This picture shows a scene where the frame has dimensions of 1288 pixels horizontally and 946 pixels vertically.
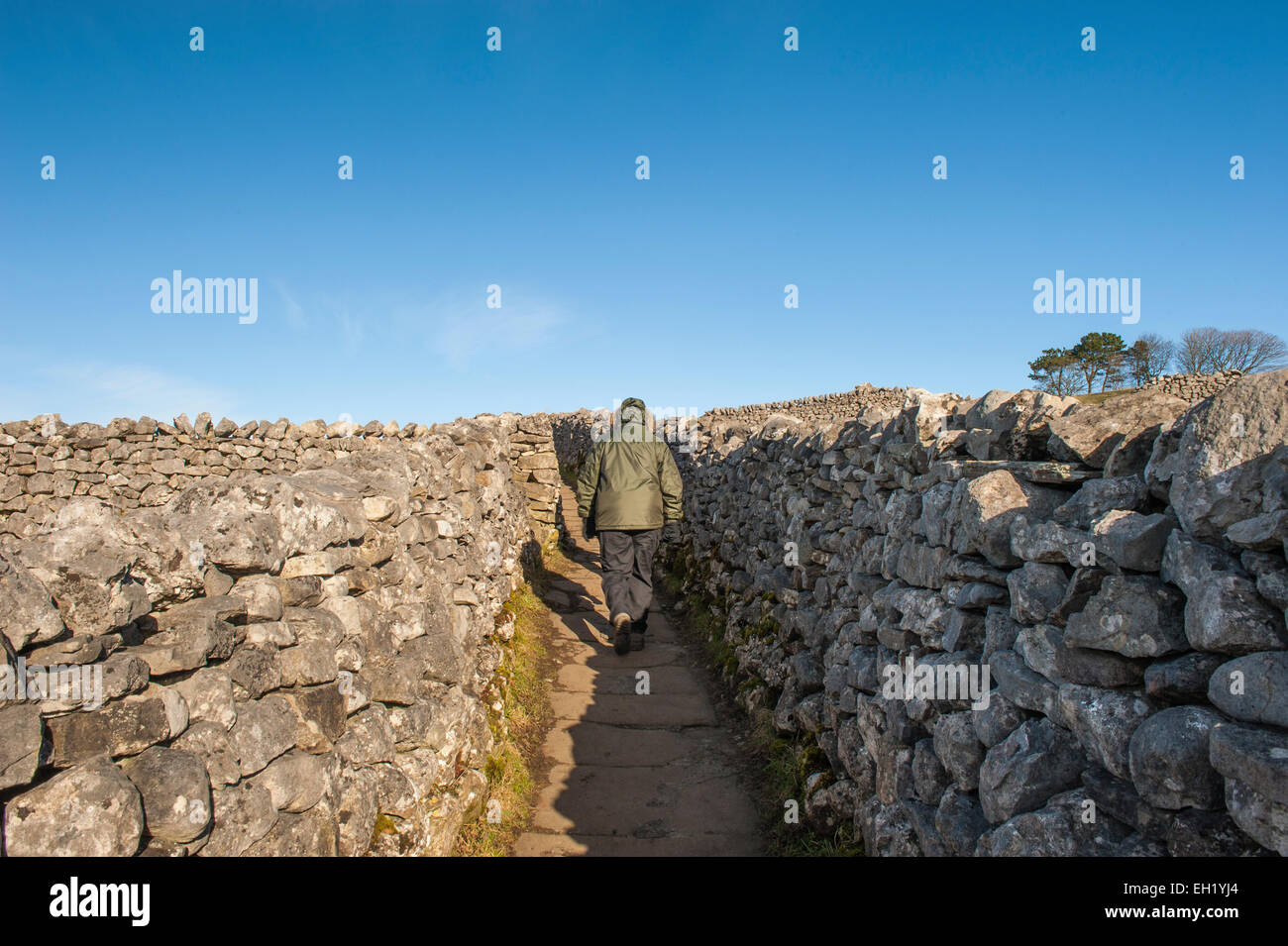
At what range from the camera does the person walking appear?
873 centimetres

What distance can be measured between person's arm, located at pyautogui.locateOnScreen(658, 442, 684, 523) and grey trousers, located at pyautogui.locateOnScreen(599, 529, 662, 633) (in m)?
0.44

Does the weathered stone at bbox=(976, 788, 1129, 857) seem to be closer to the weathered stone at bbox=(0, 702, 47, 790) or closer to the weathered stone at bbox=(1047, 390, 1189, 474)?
the weathered stone at bbox=(1047, 390, 1189, 474)

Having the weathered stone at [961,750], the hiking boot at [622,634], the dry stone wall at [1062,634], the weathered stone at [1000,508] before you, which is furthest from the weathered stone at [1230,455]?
the hiking boot at [622,634]

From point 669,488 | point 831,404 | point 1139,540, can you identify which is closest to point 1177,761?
point 1139,540

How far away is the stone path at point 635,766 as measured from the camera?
490 centimetres

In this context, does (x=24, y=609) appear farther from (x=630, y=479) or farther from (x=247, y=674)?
(x=630, y=479)

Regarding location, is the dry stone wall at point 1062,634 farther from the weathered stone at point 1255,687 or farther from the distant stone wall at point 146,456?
the distant stone wall at point 146,456

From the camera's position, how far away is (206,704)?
8.65ft

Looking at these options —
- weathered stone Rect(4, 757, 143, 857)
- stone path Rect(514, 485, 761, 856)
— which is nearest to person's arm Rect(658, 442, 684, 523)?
stone path Rect(514, 485, 761, 856)

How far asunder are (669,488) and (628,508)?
2.45ft

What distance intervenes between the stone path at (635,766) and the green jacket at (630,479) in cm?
181
